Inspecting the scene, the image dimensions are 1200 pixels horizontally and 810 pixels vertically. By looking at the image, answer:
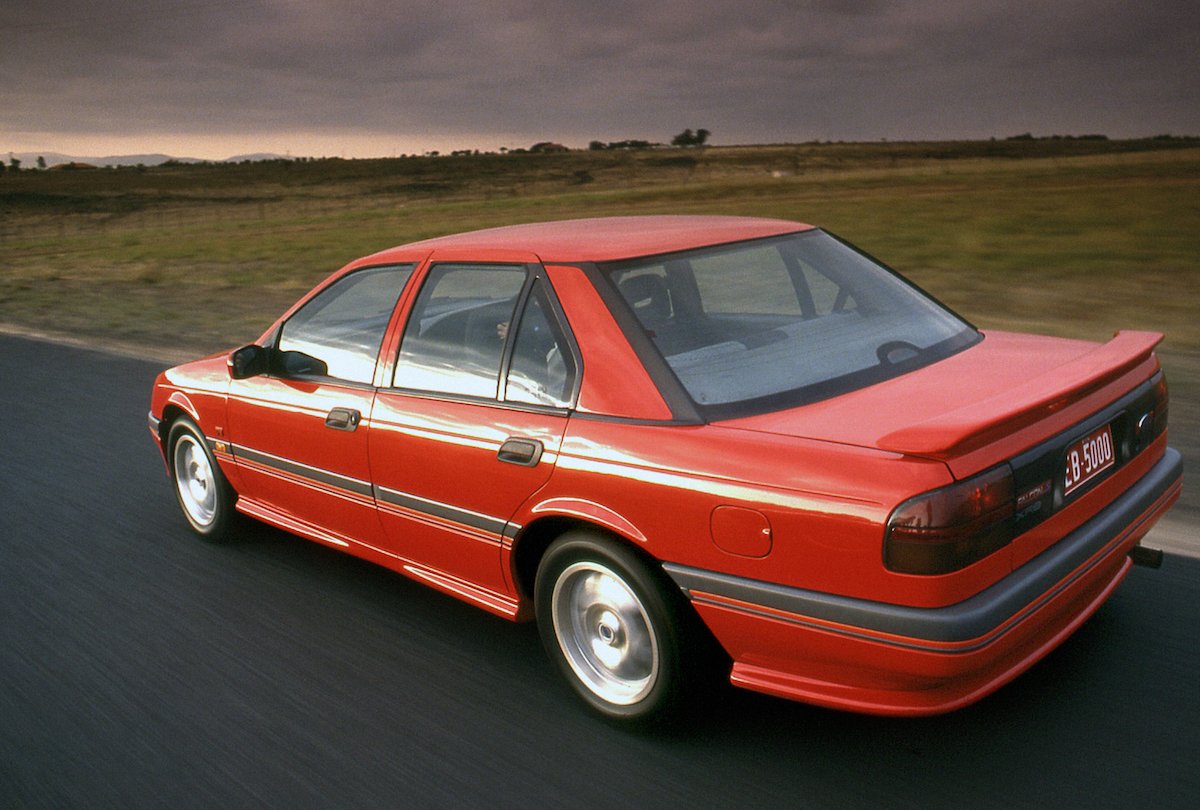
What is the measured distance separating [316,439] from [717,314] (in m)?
1.71

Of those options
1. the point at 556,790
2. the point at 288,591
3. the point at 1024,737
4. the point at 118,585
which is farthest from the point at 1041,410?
the point at 118,585

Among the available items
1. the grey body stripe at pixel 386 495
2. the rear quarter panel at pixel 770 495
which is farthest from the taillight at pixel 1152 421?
the grey body stripe at pixel 386 495

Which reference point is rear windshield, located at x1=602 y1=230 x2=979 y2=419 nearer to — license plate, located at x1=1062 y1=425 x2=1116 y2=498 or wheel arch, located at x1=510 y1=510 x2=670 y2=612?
wheel arch, located at x1=510 y1=510 x2=670 y2=612

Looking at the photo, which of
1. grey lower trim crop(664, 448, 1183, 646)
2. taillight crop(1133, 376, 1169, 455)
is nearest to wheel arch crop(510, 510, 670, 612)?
grey lower trim crop(664, 448, 1183, 646)

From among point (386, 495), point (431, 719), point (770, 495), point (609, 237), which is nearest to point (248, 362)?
point (386, 495)

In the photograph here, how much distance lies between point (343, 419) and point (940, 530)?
2.48 metres

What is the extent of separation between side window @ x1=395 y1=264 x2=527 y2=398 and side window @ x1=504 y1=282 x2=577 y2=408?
0.09 meters

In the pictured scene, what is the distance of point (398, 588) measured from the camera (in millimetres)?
4867

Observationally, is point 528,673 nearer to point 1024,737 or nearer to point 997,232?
point 1024,737

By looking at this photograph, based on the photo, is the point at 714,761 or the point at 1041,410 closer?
the point at 1041,410

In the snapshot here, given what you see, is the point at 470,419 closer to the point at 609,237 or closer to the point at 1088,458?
the point at 609,237

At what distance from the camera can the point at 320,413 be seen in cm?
454

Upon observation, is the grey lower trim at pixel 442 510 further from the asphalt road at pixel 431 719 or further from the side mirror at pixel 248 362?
the side mirror at pixel 248 362

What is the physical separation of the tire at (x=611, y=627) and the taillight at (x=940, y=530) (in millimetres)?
750
